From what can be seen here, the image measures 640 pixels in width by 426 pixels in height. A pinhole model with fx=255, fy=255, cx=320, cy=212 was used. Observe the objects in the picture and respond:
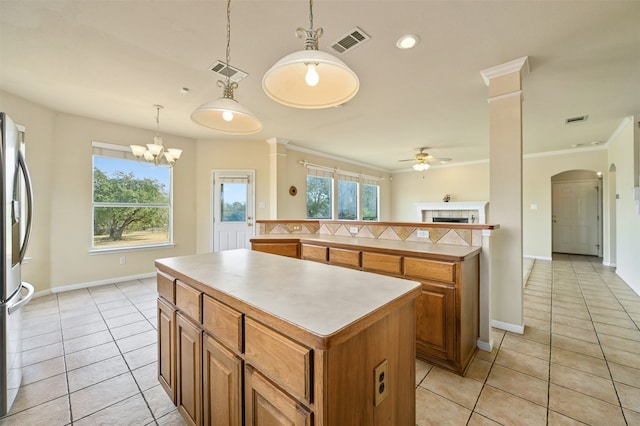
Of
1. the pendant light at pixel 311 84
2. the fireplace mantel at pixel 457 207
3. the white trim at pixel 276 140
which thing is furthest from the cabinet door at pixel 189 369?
the fireplace mantel at pixel 457 207

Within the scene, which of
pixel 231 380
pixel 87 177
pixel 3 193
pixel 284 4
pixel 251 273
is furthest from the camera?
pixel 87 177

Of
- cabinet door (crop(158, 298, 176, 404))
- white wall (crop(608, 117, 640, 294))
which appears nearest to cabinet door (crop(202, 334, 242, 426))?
cabinet door (crop(158, 298, 176, 404))

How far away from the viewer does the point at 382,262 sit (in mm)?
2246

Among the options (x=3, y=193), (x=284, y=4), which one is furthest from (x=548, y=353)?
(x=3, y=193)

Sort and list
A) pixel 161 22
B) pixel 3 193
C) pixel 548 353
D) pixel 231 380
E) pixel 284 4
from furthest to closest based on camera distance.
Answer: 1. pixel 548 353
2. pixel 161 22
3. pixel 284 4
4. pixel 3 193
5. pixel 231 380

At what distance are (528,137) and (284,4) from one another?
5.31m

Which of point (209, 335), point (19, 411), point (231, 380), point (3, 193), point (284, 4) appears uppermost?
point (284, 4)

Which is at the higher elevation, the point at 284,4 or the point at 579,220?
the point at 284,4

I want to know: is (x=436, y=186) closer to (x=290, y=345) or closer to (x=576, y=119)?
(x=576, y=119)

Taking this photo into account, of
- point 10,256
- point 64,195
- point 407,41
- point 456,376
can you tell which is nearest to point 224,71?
point 407,41

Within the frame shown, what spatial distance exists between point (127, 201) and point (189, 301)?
413 centimetres

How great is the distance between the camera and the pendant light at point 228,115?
1318mm

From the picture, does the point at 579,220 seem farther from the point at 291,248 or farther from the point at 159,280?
the point at 159,280

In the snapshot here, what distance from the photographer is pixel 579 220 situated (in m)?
6.54
